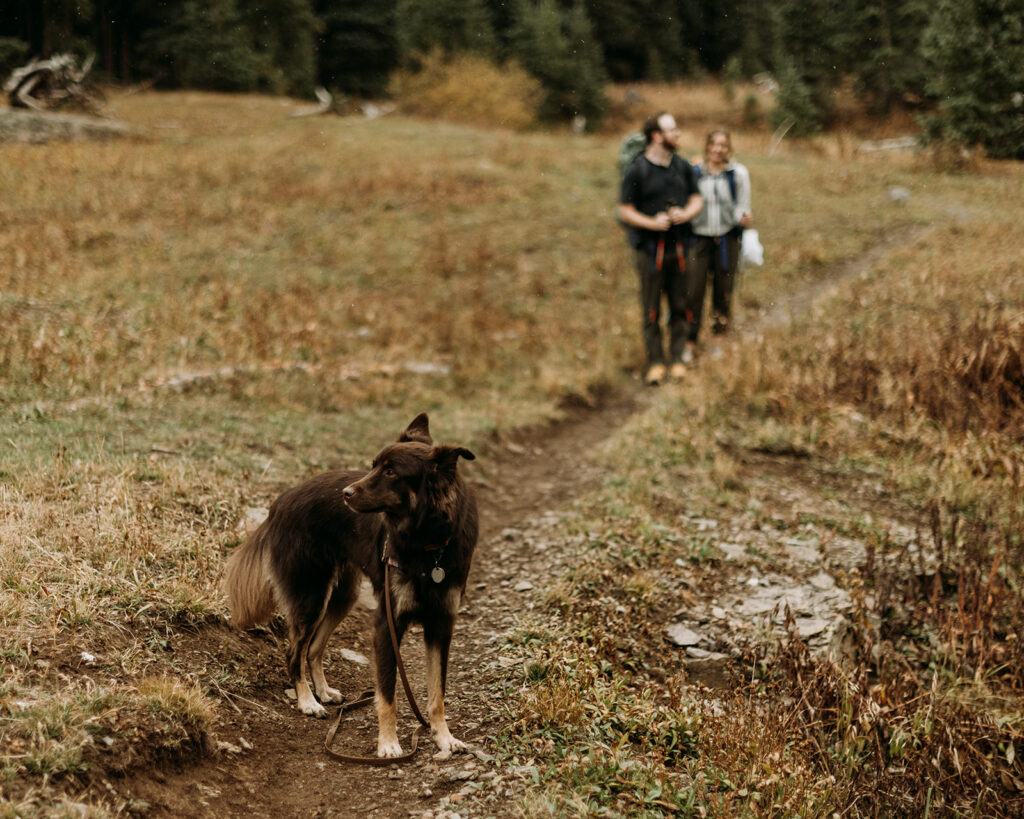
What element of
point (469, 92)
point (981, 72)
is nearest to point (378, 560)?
point (981, 72)

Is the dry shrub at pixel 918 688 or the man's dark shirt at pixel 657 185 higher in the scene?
the man's dark shirt at pixel 657 185

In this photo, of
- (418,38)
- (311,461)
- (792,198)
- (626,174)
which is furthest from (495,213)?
(418,38)

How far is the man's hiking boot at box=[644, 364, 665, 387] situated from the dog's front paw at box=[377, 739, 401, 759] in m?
7.26

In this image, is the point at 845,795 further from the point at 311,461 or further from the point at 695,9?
the point at 695,9

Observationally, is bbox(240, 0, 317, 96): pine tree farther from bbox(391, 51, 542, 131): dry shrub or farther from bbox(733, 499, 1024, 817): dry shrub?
bbox(733, 499, 1024, 817): dry shrub

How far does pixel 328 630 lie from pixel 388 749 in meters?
0.82

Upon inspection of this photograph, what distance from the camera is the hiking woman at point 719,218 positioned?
971 cm

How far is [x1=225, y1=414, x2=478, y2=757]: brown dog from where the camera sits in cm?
376

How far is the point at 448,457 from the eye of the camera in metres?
3.68

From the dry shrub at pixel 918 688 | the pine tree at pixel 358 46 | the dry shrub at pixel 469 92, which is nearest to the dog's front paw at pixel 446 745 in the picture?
the dry shrub at pixel 918 688

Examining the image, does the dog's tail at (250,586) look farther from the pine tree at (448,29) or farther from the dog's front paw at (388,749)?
the pine tree at (448,29)

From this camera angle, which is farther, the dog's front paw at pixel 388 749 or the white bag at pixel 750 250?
the white bag at pixel 750 250

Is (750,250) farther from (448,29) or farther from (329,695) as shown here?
(448,29)

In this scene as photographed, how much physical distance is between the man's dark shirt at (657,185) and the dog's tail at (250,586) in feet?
21.8
